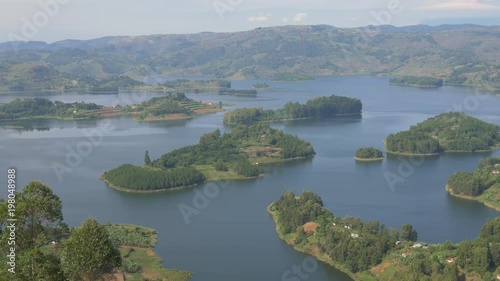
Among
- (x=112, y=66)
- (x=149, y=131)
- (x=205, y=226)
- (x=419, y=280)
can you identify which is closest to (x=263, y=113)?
(x=149, y=131)

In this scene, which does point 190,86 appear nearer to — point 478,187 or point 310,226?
point 478,187

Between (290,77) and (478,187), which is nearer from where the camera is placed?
(478,187)

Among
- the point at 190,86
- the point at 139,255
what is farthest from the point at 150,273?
the point at 190,86

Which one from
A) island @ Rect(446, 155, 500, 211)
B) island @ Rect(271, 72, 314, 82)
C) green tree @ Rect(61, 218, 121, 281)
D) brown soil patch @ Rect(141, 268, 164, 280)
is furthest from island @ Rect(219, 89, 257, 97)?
green tree @ Rect(61, 218, 121, 281)

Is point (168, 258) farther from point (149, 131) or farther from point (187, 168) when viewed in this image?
point (149, 131)

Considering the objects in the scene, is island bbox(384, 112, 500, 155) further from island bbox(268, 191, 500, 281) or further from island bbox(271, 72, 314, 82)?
island bbox(271, 72, 314, 82)

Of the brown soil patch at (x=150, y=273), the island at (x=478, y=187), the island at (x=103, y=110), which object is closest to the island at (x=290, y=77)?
the island at (x=103, y=110)
